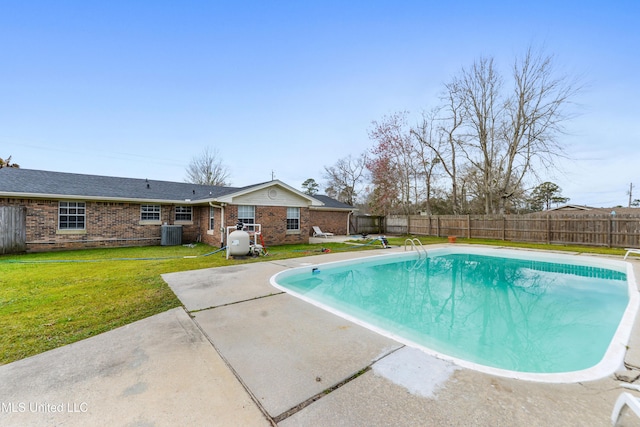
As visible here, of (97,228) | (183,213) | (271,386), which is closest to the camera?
(271,386)

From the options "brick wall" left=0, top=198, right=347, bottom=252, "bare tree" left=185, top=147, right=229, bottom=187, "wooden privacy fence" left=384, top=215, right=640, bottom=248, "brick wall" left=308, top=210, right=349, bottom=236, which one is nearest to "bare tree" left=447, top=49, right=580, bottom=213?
"wooden privacy fence" left=384, top=215, right=640, bottom=248

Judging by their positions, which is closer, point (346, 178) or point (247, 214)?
point (247, 214)

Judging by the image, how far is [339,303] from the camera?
5.62 meters

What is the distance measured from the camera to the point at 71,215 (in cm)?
1190

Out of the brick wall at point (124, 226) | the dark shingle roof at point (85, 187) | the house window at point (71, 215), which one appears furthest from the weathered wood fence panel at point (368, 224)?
the house window at point (71, 215)

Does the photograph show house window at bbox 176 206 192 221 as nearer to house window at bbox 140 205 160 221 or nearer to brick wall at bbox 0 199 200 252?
brick wall at bbox 0 199 200 252

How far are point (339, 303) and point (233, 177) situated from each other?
109 feet

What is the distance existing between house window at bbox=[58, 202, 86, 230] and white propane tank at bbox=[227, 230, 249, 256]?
27.0 ft

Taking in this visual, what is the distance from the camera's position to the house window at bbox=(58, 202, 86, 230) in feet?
38.3

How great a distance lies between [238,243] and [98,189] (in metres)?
8.90

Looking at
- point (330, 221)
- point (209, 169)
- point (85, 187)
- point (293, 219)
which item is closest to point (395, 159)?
point (330, 221)

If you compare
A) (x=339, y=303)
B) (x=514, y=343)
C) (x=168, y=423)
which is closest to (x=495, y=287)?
(x=514, y=343)

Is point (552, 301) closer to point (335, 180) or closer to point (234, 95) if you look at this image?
point (234, 95)

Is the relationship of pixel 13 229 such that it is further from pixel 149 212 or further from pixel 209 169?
pixel 209 169
